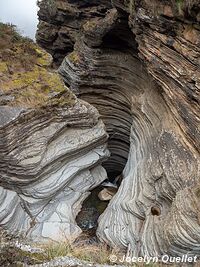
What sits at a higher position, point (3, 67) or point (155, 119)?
point (155, 119)

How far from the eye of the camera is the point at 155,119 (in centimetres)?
1434

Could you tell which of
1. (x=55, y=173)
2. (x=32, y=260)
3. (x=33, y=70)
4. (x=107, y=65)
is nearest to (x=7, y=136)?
(x=55, y=173)

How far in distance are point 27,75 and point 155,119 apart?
187 inches

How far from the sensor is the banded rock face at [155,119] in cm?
1114

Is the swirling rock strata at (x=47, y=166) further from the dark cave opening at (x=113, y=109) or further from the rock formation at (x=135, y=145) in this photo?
the dark cave opening at (x=113, y=109)

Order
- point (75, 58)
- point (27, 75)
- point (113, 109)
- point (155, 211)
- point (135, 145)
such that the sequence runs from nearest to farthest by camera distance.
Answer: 1. point (155, 211)
2. point (27, 75)
3. point (135, 145)
4. point (113, 109)
5. point (75, 58)

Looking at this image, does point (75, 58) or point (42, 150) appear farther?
point (75, 58)

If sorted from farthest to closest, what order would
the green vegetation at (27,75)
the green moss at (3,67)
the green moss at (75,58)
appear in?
the green moss at (75,58), the green moss at (3,67), the green vegetation at (27,75)

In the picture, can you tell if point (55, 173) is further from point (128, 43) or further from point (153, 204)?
point (128, 43)

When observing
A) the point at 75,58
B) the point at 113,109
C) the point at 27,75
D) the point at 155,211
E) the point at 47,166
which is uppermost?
the point at 27,75

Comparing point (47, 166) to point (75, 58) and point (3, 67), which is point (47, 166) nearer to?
point (3, 67)

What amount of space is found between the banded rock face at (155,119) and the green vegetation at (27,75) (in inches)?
115

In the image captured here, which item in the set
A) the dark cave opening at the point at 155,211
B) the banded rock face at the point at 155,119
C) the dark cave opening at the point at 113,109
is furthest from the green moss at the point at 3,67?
the dark cave opening at the point at 155,211

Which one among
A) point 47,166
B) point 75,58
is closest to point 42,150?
point 47,166
